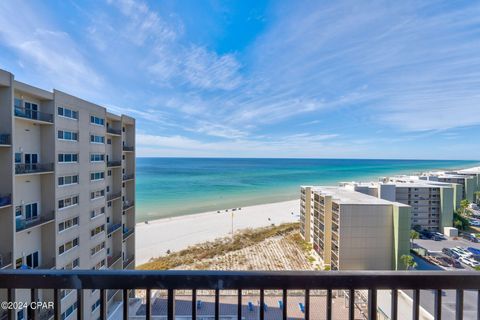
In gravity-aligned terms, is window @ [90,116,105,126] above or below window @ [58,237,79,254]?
above

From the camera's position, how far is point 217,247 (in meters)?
18.2

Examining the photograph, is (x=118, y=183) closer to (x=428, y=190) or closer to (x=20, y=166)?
(x=20, y=166)

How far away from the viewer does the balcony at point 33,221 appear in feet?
20.9

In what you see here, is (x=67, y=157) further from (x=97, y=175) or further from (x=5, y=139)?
(x=5, y=139)

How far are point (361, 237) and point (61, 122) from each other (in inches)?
633

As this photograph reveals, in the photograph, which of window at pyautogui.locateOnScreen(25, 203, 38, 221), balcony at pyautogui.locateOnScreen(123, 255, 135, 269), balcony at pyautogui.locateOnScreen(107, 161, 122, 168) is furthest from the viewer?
balcony at pyautogui.locateOnScreen(123, 255, 135, 269)

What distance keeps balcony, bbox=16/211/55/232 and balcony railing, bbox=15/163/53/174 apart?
54.3 inches

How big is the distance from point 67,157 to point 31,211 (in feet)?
6.52

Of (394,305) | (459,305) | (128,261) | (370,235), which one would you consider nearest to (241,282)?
(394,305)

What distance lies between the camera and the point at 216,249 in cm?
1766

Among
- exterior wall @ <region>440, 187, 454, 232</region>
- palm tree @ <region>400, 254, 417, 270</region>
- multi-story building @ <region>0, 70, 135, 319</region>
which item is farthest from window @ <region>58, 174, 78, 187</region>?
exterior wall @ <region>440, 187, 454, 232</region>

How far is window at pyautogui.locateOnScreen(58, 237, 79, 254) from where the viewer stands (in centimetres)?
767

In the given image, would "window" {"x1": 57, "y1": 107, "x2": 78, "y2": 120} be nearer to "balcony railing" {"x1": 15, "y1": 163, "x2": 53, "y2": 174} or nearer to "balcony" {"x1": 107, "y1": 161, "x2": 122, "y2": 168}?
"balcony railing" {"x1": 15, "y1": 163, "x2": 53, "y2": 174}

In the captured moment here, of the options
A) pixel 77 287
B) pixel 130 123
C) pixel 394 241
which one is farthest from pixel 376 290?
pixel 394 241
